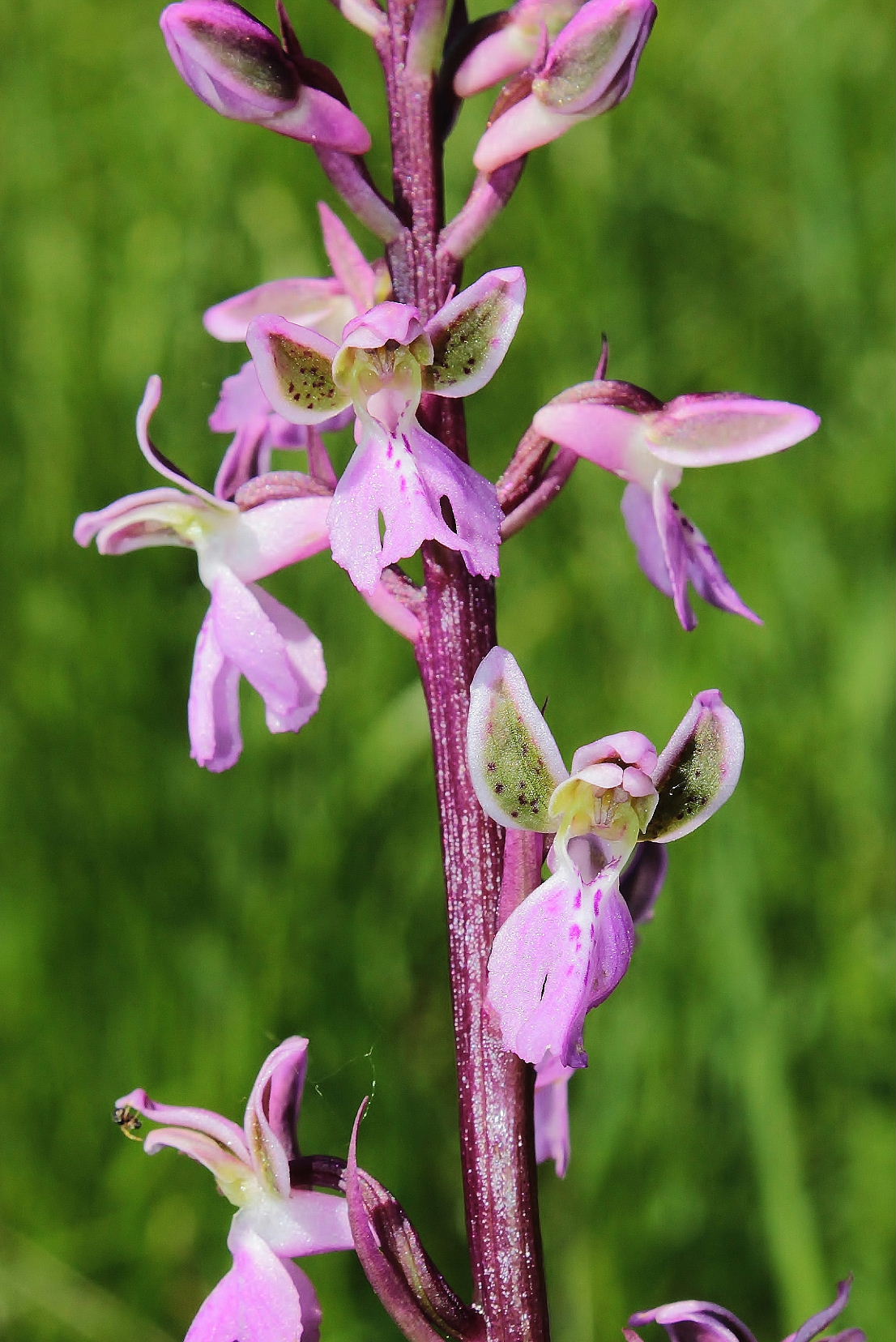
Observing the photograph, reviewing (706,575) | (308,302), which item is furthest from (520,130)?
(706,575)

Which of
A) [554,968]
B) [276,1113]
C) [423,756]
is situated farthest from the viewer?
[423,756]

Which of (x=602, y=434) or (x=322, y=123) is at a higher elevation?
(x=322, y=123)

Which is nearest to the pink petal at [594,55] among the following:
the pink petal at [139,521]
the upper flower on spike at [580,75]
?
the upper flower on spike at [580,75]

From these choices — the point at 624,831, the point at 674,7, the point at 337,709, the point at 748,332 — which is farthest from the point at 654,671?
the point at 674,7

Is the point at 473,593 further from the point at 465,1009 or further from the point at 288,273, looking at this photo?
the point at 288,273

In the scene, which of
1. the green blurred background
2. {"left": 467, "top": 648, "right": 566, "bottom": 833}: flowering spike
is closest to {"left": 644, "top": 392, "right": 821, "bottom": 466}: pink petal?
{"left": 467, "top": 648, "right": 566, "bottom": 833}: flowering spike

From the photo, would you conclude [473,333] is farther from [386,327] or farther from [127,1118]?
[127,1118]

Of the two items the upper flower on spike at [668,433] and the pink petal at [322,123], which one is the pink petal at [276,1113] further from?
the pink petal at [322,123]
